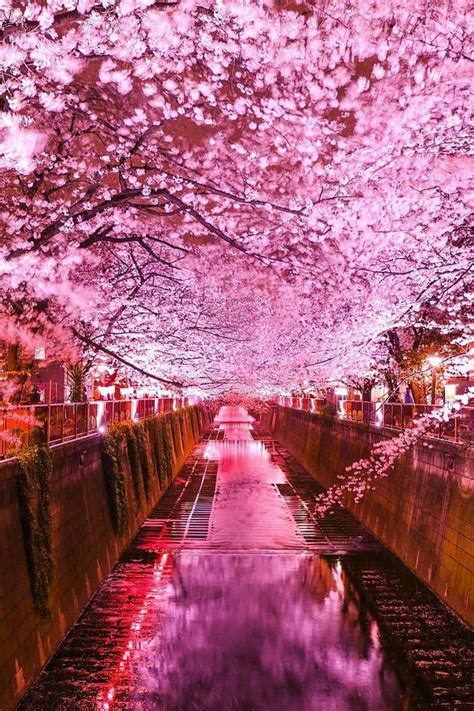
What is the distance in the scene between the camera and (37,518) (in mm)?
11727

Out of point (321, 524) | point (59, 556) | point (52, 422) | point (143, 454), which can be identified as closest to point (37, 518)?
point (59, 556)

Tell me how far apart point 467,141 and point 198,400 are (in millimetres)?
66673

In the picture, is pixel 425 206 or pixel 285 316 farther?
pixel 285 316

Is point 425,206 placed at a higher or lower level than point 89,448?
higher

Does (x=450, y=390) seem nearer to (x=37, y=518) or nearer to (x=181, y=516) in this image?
(x=181, y=516)

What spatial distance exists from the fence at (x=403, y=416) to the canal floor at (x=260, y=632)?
359 centimetres

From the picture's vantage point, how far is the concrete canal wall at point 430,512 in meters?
14.4

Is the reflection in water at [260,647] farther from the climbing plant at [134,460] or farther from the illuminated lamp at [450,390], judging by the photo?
the illuminated lamp at [450,390]

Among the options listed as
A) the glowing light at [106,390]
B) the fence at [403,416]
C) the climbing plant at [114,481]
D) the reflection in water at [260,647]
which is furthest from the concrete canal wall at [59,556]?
the glowing light at [106,390]

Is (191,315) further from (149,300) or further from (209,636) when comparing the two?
(209,636)

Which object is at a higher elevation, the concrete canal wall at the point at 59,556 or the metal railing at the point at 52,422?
the metal railing at the point at 52,422

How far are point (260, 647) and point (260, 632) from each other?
2.62 feet

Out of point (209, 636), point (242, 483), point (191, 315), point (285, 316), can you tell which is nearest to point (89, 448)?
point (209, 636)

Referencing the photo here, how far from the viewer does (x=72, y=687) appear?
11367mm
